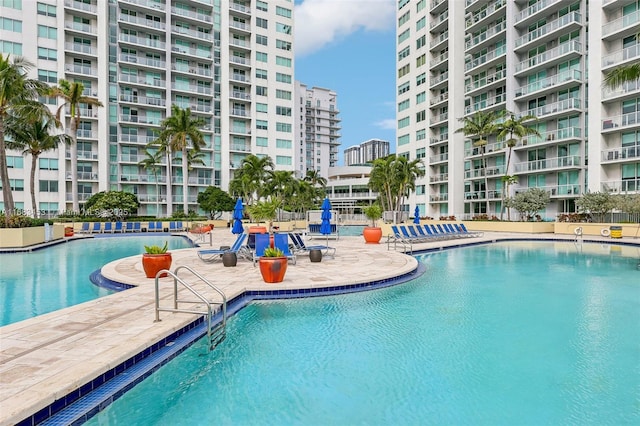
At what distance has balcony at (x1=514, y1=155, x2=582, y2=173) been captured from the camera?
3353 cm

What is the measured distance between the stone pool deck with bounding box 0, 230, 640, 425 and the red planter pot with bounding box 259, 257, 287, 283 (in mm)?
215

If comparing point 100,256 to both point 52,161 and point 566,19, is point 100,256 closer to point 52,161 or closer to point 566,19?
point 52,161

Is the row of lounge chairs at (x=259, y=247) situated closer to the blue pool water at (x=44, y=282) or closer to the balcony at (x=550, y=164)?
the blue pool water at (x=44, y=282)

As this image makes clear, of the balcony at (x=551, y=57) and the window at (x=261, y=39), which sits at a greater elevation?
the window at (x=261, y=39)

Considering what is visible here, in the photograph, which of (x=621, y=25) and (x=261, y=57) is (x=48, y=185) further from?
(x=621, y=25)

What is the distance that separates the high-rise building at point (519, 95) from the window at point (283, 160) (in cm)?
1660

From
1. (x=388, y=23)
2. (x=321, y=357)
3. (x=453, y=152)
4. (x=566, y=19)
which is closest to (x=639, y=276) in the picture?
(x=321, y=357)

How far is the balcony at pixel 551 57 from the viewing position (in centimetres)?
3316

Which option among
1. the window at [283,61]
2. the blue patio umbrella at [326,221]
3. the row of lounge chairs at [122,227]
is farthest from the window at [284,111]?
the blue patio umbrella at [326,221]

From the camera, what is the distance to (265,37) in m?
55.3

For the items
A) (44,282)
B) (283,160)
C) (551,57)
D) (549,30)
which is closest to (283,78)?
(283,160)

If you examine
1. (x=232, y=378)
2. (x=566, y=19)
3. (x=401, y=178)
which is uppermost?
(x=566, y=19)

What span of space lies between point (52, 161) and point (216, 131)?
19262mm

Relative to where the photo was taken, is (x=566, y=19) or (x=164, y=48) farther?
(x=164, y=48)
